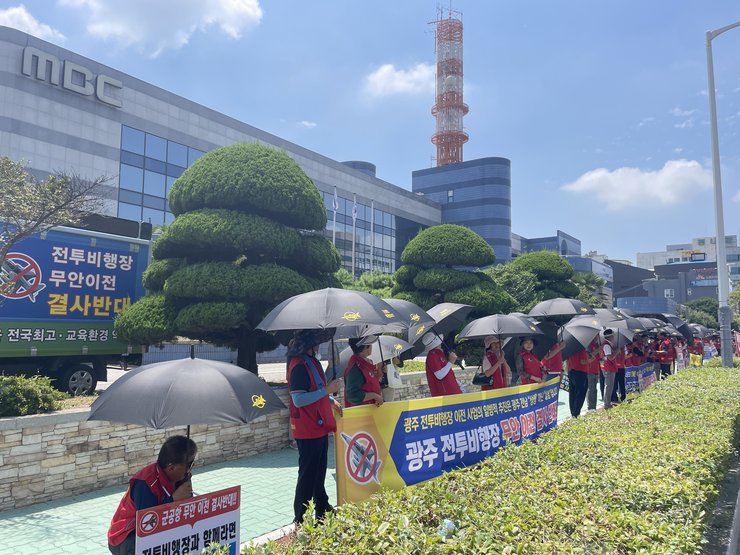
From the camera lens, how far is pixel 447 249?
17875 millimetres

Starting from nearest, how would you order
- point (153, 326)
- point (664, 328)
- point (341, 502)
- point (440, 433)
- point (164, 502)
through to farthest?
1. point (164, 502)
2. point (341, 502)
3. point (440, 433)
4. point (153, 326)
5. point (664, 328)

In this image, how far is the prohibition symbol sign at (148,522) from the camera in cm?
298

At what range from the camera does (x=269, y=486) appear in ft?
22.3

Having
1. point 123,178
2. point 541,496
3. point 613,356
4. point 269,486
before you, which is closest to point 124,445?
point 269,486

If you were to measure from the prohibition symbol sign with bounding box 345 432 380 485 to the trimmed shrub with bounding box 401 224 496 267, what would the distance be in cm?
1345

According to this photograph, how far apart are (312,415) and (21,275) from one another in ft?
28.8

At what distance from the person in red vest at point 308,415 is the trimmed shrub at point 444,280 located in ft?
41.4

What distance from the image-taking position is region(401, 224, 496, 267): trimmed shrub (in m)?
17.9

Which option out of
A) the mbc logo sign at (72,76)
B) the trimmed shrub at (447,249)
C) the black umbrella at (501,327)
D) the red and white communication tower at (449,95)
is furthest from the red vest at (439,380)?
the red and white communication tower at (449,95)

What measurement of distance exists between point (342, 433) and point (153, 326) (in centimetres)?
716

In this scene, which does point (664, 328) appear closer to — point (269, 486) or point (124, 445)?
point (269, 486)

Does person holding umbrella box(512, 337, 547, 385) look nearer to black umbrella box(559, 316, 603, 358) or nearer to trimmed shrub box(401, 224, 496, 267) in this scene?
black umbrella box(559, 316, 603, 358)

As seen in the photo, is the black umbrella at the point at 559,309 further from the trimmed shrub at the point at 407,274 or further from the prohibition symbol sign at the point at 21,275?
the prohibition symbol sign at the point at 21,275

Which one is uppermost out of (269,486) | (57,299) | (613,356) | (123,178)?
(123,178)
